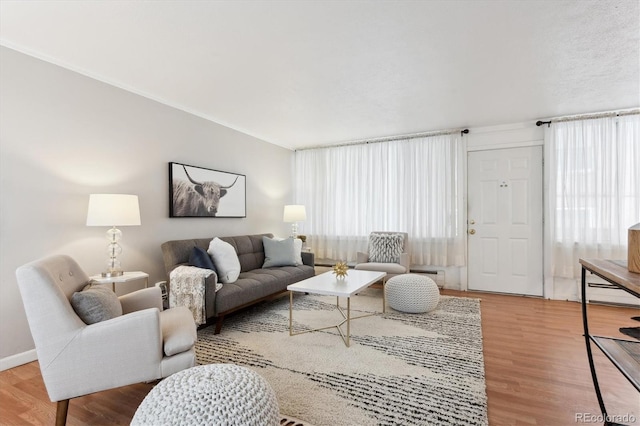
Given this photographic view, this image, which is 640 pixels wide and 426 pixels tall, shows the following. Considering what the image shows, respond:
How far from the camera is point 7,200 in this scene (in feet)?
7.97

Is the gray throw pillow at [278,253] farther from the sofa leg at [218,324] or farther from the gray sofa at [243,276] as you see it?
the sofa leg at [218,324]

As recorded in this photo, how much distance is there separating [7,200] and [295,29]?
2502mm

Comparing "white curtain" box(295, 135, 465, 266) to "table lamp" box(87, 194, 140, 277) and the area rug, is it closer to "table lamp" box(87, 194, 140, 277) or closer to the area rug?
the area rug

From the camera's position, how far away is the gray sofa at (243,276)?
2990mm

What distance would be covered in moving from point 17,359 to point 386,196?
468cm

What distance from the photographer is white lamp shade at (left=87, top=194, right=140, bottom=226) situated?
8.65ft

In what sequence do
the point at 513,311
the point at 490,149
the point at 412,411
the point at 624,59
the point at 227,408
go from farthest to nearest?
the point at 490,149 < the point at 513,311 < the point at 624,59 < the point at 412,411 < the point at 227,408

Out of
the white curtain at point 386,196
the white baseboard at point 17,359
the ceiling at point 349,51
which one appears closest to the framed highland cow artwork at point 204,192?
the ceiling at point 349,51

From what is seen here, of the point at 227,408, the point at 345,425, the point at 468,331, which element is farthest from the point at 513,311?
the point at 227,408

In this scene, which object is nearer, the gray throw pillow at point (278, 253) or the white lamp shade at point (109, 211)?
the white lamp shade at point (109, 211)

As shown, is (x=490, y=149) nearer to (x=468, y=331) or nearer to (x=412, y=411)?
(x=468, y=331)

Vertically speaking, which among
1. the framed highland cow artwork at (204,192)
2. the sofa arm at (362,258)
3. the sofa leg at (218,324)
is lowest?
the sofa leg at (218,324)

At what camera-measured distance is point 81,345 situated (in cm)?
165

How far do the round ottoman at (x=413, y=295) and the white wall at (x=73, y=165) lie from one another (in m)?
2.49
